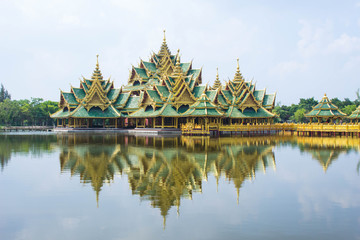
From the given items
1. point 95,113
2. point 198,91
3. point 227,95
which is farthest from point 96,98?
point 227,95

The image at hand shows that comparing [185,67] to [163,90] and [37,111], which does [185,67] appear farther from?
[37,111]

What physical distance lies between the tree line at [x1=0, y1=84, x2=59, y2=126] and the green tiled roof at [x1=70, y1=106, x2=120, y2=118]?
2803 cm

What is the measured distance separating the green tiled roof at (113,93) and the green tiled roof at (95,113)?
8.39 feet

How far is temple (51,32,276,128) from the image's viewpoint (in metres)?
46.5

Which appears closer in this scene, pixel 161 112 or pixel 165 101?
pixel 161 112

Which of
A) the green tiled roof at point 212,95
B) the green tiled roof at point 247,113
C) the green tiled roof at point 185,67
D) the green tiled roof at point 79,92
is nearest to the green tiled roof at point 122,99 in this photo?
the green tiled roof at point 79,92

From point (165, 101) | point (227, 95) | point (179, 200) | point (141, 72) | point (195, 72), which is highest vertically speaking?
point (141, 72)

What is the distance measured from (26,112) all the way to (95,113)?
30461 mm

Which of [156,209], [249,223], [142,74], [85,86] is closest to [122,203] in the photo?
[156,209]

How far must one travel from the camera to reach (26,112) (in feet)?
252

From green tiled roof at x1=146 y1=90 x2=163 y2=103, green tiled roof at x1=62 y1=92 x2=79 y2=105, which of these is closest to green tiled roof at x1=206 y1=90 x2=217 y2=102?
green tiled roof at x1=146 y1=90 x2=163 y2=103

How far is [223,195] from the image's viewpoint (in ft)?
34.1

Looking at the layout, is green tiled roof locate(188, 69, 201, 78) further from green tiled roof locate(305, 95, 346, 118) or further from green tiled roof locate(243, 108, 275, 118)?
green tiled roof locate(305, 95, 346, 118)

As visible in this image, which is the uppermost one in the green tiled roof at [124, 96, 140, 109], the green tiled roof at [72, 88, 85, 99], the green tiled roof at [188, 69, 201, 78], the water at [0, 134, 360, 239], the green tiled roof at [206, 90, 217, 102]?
the green tiled roof at [188, 69, 201, 78]
